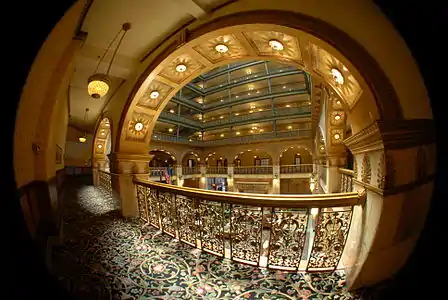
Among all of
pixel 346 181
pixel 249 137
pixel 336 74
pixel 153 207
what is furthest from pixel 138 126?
pixel 249 137

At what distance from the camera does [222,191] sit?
2.86 metres

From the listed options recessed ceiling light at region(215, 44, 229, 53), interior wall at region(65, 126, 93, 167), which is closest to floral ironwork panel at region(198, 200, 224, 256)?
recessed ceiling light at region(215, 44, 229, 53)

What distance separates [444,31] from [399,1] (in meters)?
0.38

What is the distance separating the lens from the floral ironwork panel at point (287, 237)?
7.75 feet

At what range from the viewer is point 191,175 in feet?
66.7

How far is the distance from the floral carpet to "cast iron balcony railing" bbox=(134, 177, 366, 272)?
18 centimetres

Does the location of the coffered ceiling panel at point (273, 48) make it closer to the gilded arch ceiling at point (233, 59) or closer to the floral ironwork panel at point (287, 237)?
the gilded arch ceiling at point (233, 59)

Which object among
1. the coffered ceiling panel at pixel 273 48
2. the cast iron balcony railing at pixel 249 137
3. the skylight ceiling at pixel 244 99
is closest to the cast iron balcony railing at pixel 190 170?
the cast iron balcony railing at pixel 249 137

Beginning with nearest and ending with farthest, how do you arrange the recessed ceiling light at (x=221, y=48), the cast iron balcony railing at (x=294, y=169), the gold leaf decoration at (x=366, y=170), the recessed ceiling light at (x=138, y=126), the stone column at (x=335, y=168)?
1. the gold leaf decoration at (x=366, y=170)
2. the recessed ceiling light at (x=221, y=48)
3. the recessed ceiling light at (x=138, y=126)
4. the stone column at (x=335, y=168)
5. the cast iron balcony railing at (x=294, y=169)

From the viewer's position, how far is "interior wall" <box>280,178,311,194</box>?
20047 mm

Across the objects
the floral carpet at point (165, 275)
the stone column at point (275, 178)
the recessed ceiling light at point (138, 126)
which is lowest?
the stone column at point (275, 178)

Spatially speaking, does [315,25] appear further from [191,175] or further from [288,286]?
[191,175]

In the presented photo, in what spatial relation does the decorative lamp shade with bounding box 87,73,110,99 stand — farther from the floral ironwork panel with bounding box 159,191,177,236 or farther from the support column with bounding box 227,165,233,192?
the support column with bounding box 227,165,233,192

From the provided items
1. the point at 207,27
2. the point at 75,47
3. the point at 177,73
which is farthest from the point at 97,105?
the point at 207,27
